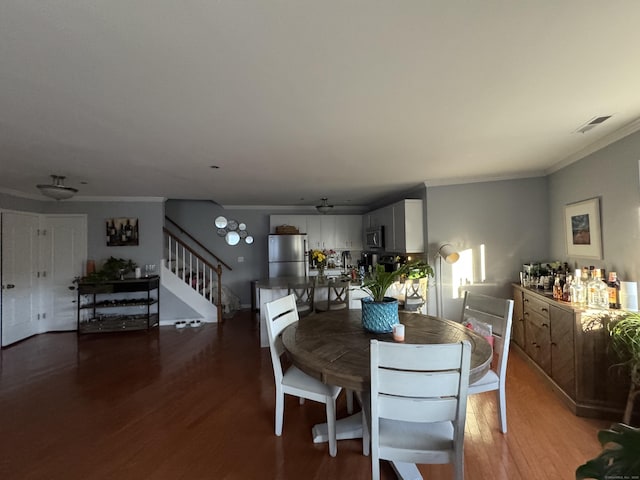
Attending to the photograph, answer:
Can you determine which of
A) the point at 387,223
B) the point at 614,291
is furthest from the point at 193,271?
the point at 614,291

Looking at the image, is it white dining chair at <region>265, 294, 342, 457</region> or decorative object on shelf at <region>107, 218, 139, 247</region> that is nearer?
white dining chair at <region>265, 294, 342, 457</region>

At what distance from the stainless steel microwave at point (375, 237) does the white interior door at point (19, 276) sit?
18.9 feet

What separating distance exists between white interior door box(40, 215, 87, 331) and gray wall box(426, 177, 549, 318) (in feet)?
19.0

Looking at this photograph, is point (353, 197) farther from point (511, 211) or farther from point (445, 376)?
point (445, 376)

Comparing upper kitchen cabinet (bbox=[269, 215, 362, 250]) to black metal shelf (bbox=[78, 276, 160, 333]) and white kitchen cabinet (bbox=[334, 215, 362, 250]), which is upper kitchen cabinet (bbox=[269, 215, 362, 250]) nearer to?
white kitchen cabinet (bbox=[334, 215, 362, 250])

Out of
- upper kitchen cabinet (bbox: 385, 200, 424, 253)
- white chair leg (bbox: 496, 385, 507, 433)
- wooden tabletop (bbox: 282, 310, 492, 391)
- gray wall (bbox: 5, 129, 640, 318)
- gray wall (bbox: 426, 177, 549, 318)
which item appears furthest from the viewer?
upper kitchen cabinet (bbox: 385, 200, 424, 253)

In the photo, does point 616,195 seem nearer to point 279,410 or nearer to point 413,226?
point 413,226

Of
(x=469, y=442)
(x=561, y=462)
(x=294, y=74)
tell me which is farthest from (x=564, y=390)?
(x=294, y=74)

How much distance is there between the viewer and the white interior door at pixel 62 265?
493cm

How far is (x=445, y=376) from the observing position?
137 centimetres

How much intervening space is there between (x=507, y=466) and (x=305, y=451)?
130 cm

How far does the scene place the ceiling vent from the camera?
2230mm

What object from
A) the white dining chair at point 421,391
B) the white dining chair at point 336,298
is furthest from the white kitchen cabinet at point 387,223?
the white dining chair at point 421,391

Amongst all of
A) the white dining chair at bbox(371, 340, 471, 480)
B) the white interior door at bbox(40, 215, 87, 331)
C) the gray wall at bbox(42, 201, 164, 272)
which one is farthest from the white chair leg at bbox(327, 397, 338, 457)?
the white interior door at bbox(40, 215, 87, 331)
